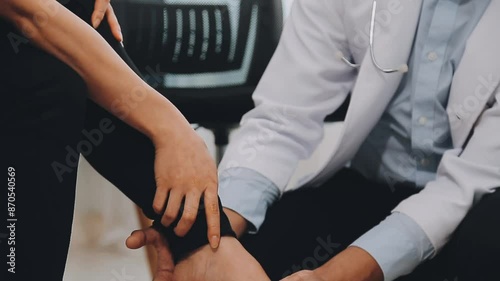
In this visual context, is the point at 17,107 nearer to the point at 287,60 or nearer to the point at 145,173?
the point at 145,173

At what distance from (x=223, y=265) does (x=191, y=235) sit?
6cm

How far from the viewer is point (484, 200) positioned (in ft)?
3.18

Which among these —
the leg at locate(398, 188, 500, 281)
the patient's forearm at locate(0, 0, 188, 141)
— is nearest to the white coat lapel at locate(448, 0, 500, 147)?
the leg at locate(398, 188, 500, 281)

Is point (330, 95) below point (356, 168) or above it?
above

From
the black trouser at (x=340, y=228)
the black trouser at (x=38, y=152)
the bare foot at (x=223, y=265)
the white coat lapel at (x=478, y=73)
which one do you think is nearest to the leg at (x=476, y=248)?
the black trouser at (x=340, y=228)

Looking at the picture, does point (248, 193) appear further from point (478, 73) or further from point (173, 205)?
point (478, 73)

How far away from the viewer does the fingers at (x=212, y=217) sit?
3.02 feet

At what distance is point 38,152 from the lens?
0.79 meters

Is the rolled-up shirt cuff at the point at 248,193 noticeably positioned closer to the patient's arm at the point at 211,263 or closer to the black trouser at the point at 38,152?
the patient's arm at the point at 211,263

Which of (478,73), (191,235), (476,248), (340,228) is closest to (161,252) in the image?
(191,235)

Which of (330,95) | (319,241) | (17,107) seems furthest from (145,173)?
(330,95)

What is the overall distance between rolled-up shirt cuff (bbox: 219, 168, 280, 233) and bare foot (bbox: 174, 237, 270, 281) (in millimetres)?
144

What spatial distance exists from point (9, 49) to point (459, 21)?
641mm

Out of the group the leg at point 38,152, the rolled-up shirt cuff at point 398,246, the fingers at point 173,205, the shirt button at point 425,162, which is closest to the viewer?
the leg at point 38,152
